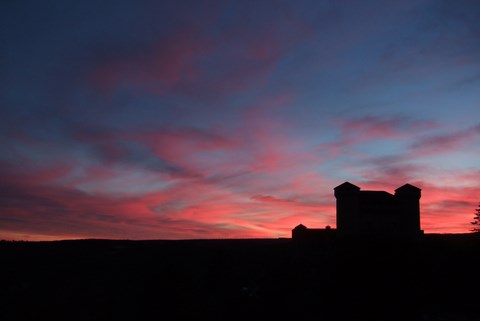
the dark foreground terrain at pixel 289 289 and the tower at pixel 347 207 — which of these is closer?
the dark foreground terrain at pixel 289 289

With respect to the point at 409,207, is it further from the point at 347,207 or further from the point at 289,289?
the point at 289,289

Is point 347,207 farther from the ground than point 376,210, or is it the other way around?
point 347,207

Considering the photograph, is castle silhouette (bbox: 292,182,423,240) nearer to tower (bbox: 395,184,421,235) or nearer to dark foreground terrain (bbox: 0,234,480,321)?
tower (bbox: 395,184,421,235)

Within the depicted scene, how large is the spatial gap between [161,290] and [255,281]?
32.8ft

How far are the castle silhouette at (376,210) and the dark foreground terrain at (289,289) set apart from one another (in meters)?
12.6

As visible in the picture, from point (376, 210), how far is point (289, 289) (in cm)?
2850

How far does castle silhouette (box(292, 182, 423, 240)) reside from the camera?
62781 mm

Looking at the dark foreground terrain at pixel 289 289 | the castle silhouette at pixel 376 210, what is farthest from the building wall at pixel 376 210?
the dark foreground terrain at pixel 289 289

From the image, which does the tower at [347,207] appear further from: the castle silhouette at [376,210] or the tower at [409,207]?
the tower at [409,207]

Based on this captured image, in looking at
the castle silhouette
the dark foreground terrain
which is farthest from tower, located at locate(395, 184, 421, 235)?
the dark foreground terrain

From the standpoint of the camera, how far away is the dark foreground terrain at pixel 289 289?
33375mm

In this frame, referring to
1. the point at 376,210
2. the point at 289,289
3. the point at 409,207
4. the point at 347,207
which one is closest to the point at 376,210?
the point at 376,210

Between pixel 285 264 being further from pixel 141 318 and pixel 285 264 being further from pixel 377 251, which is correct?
pixel 141 318

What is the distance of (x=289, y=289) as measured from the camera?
38.9 meters
